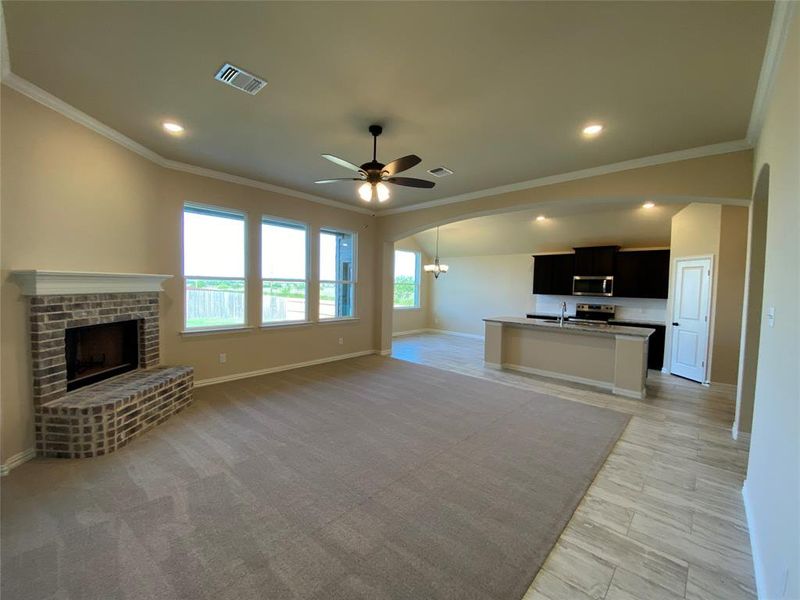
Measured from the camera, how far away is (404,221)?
6.49 meters

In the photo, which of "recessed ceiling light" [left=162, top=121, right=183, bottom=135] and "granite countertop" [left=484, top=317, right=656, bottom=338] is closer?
"recessed ceiling light" [left=162, top=121, right=183, bottom=135]

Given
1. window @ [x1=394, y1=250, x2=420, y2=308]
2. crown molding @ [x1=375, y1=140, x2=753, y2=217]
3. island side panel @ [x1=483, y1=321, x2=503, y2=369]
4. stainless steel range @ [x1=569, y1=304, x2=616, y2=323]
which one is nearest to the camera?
crown molding @ [x1=375, y1=140, x2=753, y2=217]

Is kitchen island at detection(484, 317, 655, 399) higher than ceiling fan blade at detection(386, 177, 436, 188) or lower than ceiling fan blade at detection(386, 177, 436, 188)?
lower

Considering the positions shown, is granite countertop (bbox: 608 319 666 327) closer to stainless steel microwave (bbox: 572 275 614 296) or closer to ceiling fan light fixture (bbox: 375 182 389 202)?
stainless steel microwave (bbox: 572 275 614 296)

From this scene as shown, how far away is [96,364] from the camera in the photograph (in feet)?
11.3

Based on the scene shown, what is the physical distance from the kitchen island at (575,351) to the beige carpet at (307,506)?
45.8 inches

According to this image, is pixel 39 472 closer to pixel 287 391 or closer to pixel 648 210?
pixel 287 391

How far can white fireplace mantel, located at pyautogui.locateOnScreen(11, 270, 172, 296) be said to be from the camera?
2627 mm

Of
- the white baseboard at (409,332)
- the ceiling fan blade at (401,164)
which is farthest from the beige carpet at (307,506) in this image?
the white baseboard at (409,332)

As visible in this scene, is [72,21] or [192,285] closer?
[72,21]

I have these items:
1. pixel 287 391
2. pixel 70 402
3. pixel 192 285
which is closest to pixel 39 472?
pixel 70 402

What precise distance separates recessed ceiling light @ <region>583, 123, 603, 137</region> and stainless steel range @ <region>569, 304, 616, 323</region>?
4.95m

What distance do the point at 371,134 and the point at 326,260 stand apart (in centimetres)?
327

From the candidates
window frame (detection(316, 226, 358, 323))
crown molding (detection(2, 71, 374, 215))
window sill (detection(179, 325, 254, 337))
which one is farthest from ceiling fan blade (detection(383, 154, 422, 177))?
window sill (detection(179, 325, 254, 337))
